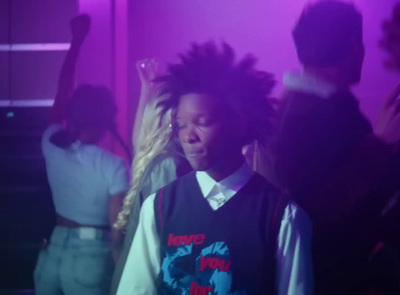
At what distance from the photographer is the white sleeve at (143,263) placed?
1438mm

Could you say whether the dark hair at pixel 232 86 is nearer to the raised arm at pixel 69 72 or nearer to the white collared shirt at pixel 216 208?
the white collared shirt at pixel 216 208

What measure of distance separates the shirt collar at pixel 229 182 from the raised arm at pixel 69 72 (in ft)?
2.47

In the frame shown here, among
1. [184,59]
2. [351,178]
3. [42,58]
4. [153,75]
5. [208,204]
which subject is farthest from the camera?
[42,58]

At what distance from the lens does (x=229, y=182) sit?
148 centimetres

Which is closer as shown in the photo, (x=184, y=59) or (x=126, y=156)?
(x=184, y=59)

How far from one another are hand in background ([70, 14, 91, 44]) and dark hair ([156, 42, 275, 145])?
59 cm

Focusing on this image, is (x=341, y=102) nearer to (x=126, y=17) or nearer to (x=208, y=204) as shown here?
(x=208, y=204)

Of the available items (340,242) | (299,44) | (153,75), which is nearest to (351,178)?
(340,242)

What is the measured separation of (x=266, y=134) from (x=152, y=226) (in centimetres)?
40

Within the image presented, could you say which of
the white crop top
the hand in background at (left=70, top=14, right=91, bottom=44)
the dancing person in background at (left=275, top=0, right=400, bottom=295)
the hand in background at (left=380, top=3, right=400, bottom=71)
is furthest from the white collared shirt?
the hand in background at (left=70, top=14, right=91, bottom=44)

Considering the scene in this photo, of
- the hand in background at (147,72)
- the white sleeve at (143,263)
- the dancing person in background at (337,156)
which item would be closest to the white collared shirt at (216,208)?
the white sleeve at (143,263)

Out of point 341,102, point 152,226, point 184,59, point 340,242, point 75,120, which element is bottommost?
point 340,242

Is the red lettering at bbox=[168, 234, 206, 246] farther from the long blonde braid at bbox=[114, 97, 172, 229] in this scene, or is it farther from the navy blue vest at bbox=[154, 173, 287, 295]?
the long blonde braid at bbox=[114, 97, 172, 229]

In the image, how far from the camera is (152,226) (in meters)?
1.47
